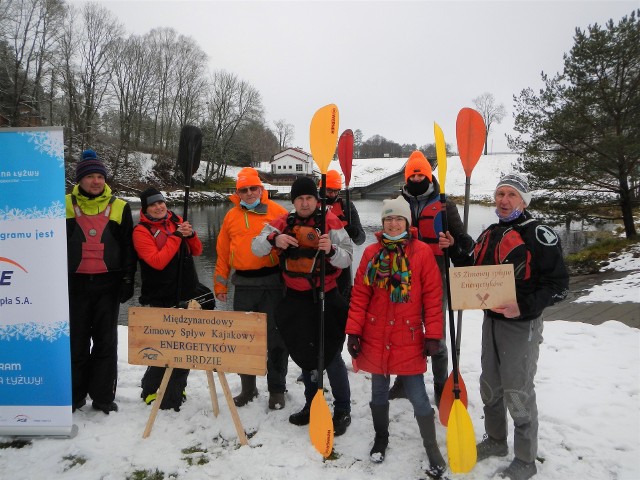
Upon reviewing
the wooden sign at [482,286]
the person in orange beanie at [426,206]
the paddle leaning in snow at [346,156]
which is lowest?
the wooden sign at [482,286]

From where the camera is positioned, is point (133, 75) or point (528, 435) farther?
point (133, 75)

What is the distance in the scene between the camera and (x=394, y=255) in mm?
2600

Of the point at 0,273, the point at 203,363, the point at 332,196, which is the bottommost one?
the point at 203,363

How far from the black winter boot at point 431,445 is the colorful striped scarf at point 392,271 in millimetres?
798

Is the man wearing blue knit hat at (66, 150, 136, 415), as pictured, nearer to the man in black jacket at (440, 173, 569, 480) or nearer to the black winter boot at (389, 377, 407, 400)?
the black winter boot at (389, 377, 407, 400)

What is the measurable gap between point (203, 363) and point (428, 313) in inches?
62.2

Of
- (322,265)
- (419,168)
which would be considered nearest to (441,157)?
(419,168)

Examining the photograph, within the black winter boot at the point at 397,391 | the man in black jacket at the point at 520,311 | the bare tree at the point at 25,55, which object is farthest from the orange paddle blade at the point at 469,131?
the bare tree at the point at 25,55

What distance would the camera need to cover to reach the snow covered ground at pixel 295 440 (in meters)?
2.55

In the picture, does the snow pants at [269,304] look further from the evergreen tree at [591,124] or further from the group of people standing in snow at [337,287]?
the evergreen tree at [591,124]

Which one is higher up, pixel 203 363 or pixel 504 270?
pixel 504 270

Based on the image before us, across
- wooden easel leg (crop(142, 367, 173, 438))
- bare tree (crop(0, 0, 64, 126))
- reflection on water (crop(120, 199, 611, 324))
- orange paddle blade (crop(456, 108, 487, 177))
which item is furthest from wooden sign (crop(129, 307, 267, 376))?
bare tree (crop(0, 0, 64, 126))

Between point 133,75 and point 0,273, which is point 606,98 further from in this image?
point 133,75

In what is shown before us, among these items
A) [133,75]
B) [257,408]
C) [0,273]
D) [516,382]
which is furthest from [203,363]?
[133,75]
